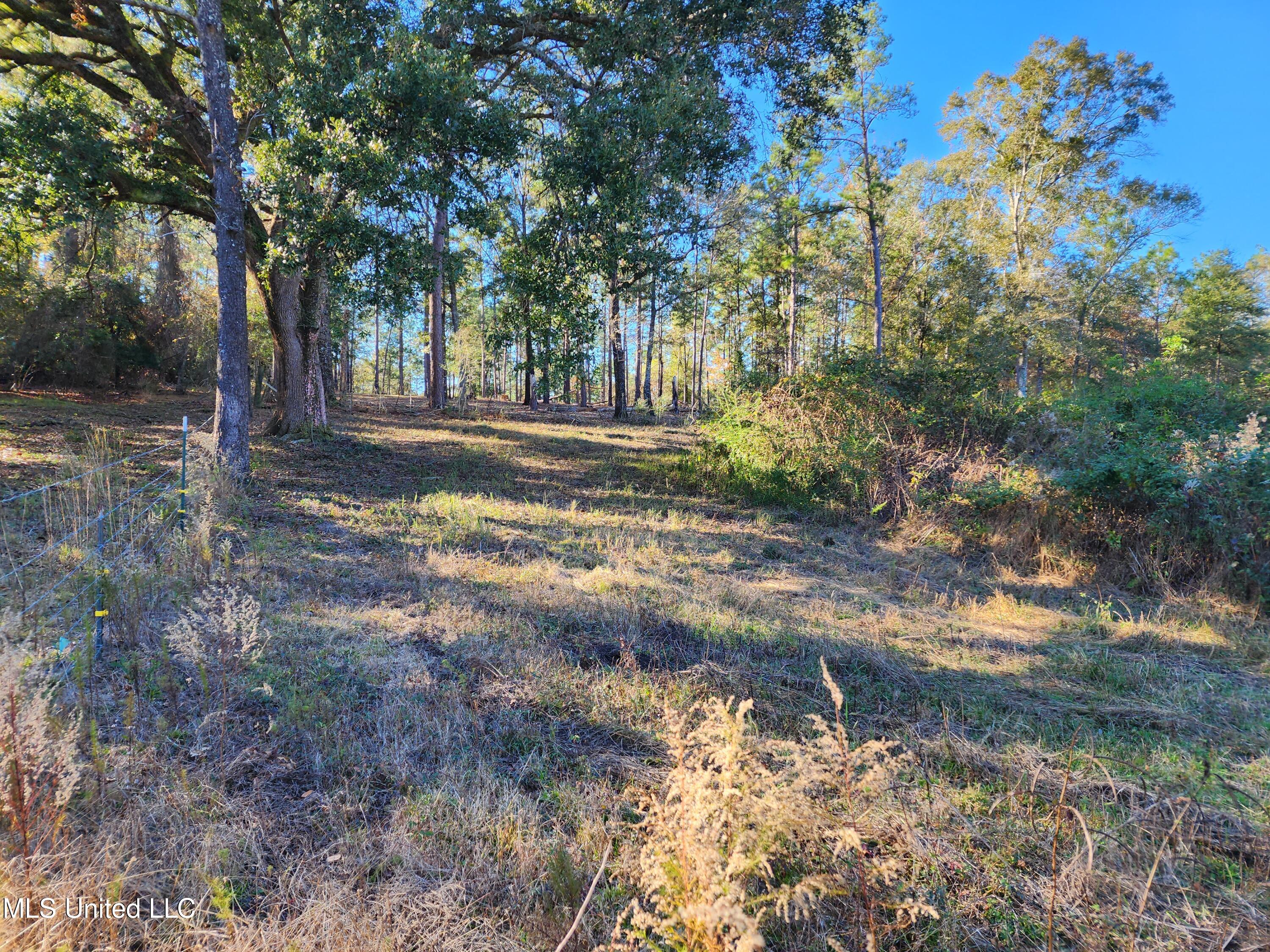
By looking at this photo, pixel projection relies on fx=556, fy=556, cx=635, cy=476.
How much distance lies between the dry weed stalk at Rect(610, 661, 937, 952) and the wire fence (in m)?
2.89

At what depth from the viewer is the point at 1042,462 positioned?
761 centimetres

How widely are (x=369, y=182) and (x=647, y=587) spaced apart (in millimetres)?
6847

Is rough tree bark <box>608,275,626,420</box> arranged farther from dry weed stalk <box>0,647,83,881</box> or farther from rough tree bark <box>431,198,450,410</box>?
dry weed stalk <box>0,647,83,881</box>

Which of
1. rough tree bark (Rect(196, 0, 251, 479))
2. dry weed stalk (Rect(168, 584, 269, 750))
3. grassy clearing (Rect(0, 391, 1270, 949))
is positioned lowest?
grassy clearing (Rect(0, 391, 1270, 949))

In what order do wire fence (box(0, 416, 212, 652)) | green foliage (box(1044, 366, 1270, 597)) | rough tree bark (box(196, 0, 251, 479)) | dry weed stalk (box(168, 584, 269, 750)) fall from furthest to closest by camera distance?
rough tree bark (box(196, 0, 251, 479)) < green foliage (box(1044, 366, 1270, 597)) < wire fence (box(0, 416, 212, 652)) < dry weed stalk (box(168, 584, 269, 750))

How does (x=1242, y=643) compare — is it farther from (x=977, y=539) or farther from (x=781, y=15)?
(x=781, y=15)

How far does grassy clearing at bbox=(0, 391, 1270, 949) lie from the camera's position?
2.02m

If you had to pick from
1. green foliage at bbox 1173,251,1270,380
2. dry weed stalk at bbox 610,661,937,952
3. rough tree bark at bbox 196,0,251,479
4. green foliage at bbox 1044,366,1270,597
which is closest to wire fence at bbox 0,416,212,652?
rough tree bark at bbox 196,0,251,479

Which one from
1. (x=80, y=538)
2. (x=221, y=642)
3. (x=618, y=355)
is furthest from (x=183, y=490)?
(x=618, y=355)

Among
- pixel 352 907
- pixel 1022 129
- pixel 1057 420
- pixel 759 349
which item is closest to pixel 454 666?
pixel 352 907

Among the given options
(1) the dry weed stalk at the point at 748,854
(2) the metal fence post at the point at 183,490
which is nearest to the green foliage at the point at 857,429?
(1) the dry weed stalk at the point at 748,854

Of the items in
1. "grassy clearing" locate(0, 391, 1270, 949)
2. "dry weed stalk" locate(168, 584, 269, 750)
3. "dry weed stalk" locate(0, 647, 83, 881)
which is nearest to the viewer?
"dry weed stalk" locate(0, 647, 83, 881)

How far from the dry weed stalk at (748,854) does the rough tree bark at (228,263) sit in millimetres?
8585

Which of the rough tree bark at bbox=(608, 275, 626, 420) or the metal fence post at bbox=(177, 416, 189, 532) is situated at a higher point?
the rough tree bark at bbox=(608, 275, 626, 420)
